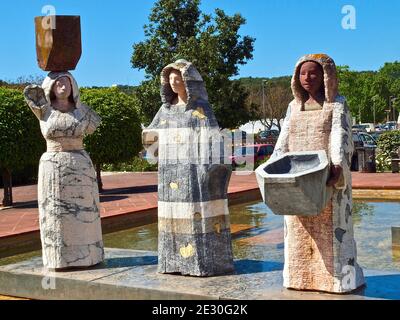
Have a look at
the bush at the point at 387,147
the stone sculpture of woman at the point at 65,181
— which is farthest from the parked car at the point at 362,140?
the stone sculpture of woman at the point at 65,181

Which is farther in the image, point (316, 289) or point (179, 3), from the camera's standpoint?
point (179, 3)

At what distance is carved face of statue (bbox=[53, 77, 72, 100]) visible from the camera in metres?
5.86

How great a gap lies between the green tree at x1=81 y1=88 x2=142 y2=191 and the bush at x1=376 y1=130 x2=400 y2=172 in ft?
23.1

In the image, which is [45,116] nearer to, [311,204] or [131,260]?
[131,260]

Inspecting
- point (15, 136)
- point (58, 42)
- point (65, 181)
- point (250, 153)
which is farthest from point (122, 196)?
point (58, 42)

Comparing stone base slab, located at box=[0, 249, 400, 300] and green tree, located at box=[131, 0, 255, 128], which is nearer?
stone base slab, located at box=[0, 249, 400, 300]

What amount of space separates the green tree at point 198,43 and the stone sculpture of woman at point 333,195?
1689cm

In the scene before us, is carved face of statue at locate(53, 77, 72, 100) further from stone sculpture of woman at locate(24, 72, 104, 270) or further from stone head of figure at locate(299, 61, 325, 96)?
stone head of figure at locate(299, 61, 325, 96)

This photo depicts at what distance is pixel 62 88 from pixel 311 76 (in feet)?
7.86

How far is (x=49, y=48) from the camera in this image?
581 centimetres

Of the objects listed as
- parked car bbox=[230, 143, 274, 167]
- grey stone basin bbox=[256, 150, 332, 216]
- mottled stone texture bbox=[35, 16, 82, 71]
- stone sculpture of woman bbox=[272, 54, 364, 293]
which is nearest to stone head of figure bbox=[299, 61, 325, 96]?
stone sculpture of woman bbox=[272, 54, 364, 293]

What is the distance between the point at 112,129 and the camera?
47.2 feet
